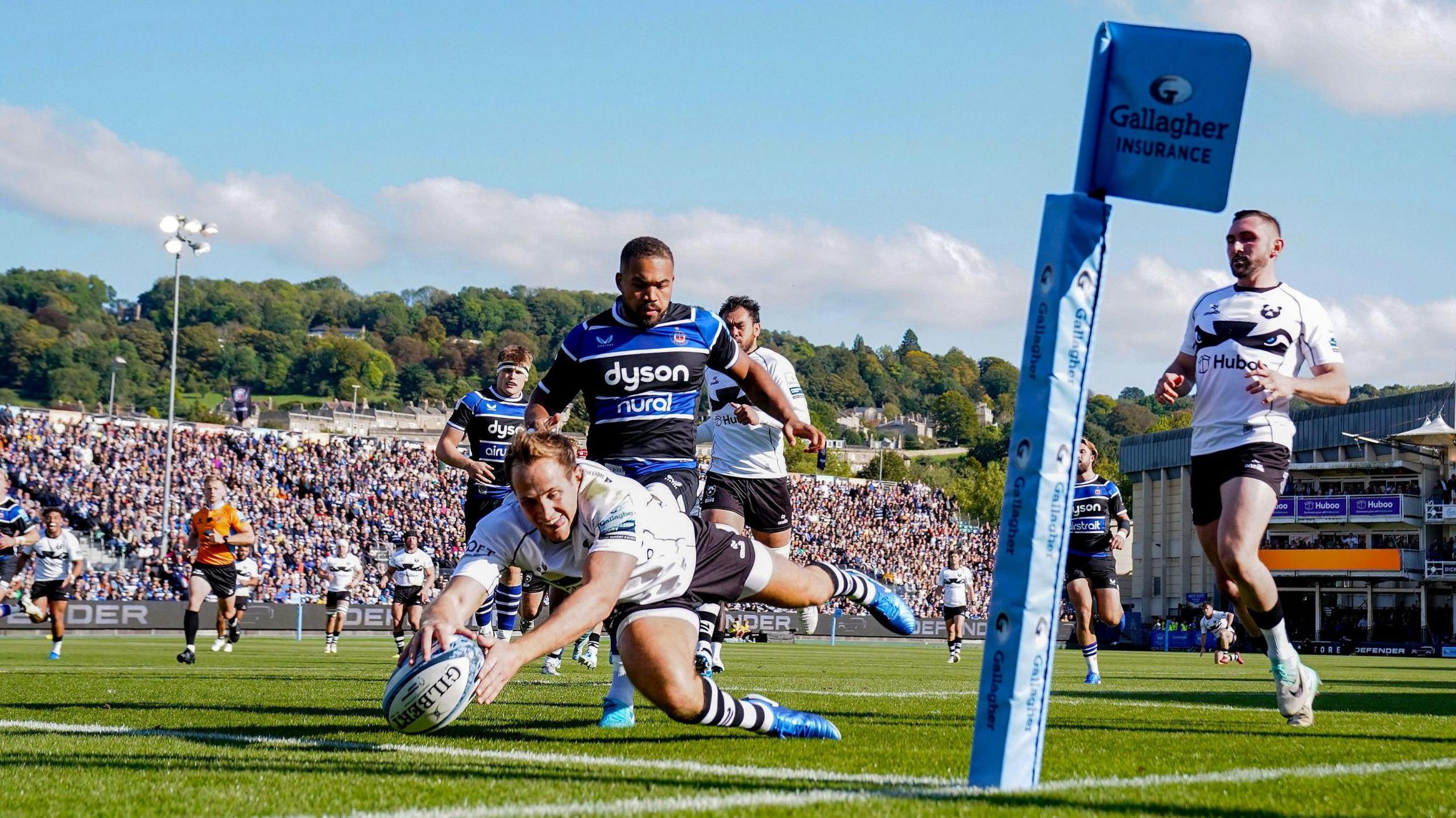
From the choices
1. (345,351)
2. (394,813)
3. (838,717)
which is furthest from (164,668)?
(345,351)

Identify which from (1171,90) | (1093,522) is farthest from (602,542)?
(1093,522)

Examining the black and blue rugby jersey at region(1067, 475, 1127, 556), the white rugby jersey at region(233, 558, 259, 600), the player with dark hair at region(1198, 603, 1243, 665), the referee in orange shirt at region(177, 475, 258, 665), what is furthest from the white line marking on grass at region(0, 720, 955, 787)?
the player with dark hair at region(1198, 603, 1243, 665)

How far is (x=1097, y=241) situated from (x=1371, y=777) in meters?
2.26

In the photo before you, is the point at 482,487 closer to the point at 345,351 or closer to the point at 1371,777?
the point at 1371,777

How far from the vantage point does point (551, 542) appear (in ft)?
18.9

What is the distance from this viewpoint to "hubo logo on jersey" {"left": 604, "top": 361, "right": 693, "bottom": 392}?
7.67 metres

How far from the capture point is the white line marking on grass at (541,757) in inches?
192

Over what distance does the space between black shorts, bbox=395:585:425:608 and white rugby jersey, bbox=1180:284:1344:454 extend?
15460 millimetres

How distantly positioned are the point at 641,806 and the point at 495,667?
2.23 ft

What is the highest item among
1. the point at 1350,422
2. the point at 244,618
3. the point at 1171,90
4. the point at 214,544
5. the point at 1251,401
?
the point at 1350,422

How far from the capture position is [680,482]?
25.3 ft

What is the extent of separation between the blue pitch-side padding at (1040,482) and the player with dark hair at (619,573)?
146 centimetres

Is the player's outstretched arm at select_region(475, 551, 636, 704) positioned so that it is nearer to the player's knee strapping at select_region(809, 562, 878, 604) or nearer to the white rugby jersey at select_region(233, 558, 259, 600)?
the player's knee strapping at select_region(809, 562, 878, 604)

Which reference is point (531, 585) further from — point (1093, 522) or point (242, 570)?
point (242, 570)
